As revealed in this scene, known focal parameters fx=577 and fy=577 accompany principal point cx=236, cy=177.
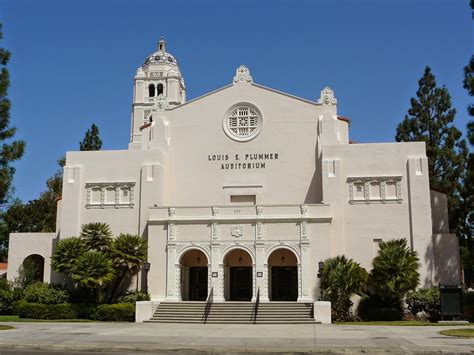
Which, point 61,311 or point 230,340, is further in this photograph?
point 61,311

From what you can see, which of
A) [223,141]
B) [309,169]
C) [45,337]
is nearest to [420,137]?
[309,169]

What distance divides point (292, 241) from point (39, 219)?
120 ft

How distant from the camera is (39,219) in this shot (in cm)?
6062

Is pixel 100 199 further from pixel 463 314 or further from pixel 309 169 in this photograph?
pixel 463 314

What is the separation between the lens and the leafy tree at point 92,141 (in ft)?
188

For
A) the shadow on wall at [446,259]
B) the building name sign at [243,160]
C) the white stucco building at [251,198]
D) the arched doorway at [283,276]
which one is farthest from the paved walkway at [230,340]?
the building name sign at [243,160]

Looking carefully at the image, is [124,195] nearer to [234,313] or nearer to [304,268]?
[234,313]

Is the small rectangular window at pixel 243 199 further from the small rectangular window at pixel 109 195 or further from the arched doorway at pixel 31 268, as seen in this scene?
the arched doorway at pixel 31 268

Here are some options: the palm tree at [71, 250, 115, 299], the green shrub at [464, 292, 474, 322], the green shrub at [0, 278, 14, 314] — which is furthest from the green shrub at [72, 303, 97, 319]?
the green shrub at [464, 292, 474, 322]

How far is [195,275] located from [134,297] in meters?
4.64

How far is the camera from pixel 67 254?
1309 inches

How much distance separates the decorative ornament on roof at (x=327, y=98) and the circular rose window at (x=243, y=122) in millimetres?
4160

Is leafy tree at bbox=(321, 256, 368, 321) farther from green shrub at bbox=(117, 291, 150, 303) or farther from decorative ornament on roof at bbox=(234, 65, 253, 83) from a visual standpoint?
decorative ornament on roof at bbox=(234, 65, 253, 83)

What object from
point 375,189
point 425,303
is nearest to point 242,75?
point 375,189
